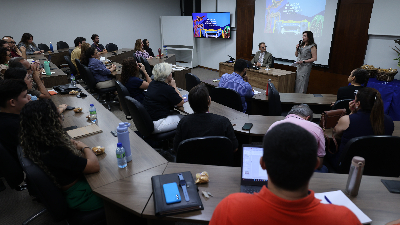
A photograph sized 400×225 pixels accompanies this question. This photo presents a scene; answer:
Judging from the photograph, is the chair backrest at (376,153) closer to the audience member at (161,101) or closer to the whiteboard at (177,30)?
the audience member at (161,101)

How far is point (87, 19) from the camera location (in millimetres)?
8477

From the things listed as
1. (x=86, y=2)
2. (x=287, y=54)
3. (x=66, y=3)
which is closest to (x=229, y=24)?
(x=287, y=54)

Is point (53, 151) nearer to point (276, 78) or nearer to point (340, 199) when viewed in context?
point (340, 199)

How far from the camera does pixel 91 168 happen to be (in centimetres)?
168

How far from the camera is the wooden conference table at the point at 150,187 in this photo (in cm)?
134

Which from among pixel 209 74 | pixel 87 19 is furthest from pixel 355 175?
pixel 87 19

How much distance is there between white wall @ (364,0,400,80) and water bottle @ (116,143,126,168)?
17.8 ft

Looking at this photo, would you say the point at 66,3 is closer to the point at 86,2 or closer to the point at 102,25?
the point at 86,2

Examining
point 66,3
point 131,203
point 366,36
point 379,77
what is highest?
point 66,3

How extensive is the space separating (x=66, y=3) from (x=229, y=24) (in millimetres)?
5532

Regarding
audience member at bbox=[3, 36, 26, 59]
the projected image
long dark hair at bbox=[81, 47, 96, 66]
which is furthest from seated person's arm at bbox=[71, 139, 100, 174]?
the projected image

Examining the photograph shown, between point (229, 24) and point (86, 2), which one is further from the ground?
point (86, 2)

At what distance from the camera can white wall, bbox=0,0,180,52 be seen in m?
7.48

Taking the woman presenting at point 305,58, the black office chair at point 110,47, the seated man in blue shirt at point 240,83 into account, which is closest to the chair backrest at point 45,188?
the seated man in blue shirt at point 240,83
